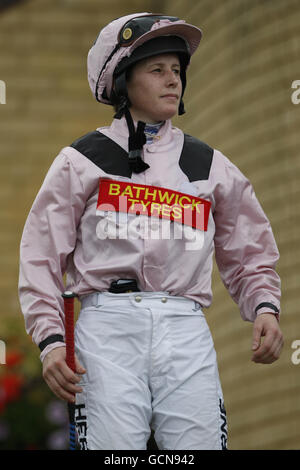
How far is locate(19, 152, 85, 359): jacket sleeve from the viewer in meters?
4.18

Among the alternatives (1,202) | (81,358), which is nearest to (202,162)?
(81,358)

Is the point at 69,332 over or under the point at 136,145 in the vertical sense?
under

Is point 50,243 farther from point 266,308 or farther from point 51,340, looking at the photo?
point 266,308

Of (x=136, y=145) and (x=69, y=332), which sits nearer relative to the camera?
(x=69, y=332)

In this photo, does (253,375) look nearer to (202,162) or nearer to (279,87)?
(279,87)

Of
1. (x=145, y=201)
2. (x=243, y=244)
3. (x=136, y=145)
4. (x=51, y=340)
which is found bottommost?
(x=51, y=340)

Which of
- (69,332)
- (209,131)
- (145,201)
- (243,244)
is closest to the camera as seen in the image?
(69,332)

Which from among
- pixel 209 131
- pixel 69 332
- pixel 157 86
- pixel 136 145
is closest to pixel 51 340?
pixel 69 332

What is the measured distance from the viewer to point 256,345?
4.19 metres

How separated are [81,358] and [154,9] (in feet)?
18.3

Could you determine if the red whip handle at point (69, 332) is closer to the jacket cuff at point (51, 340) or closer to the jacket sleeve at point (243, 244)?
the jacket cuff at point (51, 340)

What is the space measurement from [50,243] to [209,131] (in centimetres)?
388

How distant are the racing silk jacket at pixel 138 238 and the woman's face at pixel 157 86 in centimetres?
9

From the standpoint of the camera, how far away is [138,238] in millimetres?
4168
